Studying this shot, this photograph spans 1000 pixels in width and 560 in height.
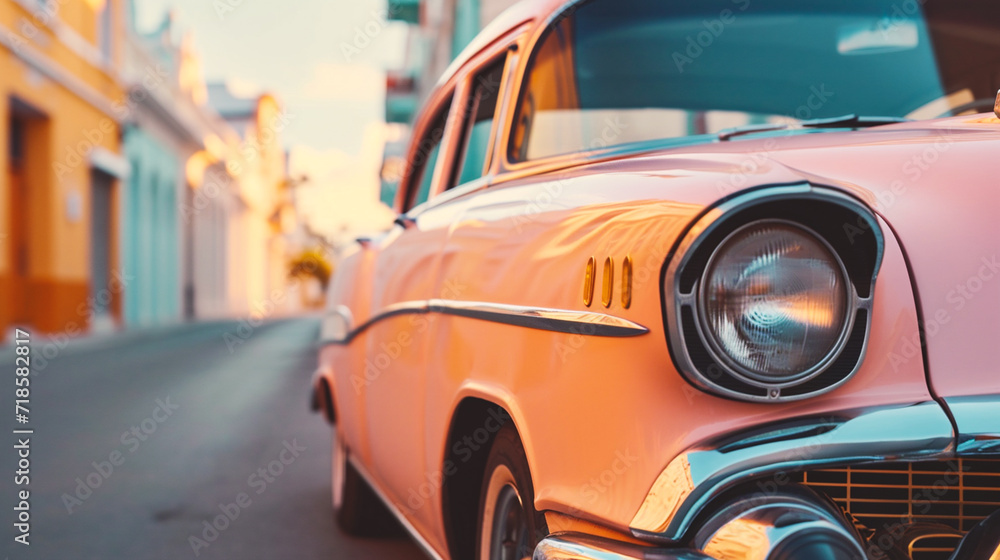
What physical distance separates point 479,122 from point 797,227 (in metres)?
1.40

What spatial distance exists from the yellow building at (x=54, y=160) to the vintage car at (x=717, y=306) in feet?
51.2

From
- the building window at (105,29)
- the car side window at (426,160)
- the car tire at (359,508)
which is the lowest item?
the car tire at (359,508)

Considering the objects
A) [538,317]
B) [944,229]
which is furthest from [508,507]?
[944,229]

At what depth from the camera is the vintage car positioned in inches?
58.2

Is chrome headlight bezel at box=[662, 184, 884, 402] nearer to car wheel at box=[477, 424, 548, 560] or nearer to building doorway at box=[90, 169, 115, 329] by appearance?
car wheel at box=[477, 424, 548, 560]

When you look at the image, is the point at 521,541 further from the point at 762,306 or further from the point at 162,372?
the point at 162,372

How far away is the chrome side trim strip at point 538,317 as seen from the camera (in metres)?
1.61

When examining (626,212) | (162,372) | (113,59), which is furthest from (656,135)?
(113,59)

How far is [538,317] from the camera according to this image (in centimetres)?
184

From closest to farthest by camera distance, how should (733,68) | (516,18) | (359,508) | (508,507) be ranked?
(508,507) < (733,68) < (516,18) < (359,508)

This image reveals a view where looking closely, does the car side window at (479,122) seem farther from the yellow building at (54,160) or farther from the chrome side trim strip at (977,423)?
the yellow building at (54,160)

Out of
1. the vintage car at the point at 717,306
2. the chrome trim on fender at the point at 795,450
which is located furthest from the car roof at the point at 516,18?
the chrome trim on fender at the point at 795,450

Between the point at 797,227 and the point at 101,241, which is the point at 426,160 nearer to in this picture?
the point at 797,227

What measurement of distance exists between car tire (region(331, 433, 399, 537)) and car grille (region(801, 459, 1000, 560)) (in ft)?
8.66
